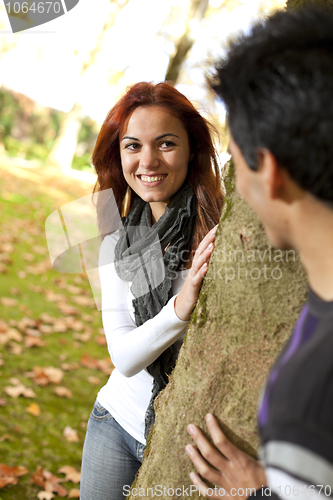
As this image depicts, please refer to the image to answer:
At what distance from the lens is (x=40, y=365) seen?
4.00 m

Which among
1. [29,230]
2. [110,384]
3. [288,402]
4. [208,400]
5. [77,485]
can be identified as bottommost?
[77,485]

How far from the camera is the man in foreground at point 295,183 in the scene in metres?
0.60

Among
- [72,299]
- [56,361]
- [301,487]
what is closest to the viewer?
[301,487]

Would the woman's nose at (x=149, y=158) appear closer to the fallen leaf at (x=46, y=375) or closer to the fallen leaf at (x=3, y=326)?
the fallen leaf at (x=46, y=375)

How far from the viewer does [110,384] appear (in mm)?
1919

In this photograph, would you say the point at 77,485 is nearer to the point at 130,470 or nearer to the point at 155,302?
the point at 130,470

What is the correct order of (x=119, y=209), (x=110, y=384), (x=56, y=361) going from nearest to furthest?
(x=110, y=384) → (x=119, y=209) → (x=56, y=361)

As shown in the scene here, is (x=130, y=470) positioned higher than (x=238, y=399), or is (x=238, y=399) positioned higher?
(x=238, y=399)

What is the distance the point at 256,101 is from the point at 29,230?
26.6 ft

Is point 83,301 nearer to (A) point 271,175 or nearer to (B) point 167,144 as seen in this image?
(B) point 167,144

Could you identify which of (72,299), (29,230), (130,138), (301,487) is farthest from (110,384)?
(29,230)

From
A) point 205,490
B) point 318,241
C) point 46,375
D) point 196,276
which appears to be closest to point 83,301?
point 46,375

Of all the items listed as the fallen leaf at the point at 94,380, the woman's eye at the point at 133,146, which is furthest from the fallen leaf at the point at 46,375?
the woman's eye at the point at 133,146

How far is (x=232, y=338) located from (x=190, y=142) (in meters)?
1.11
